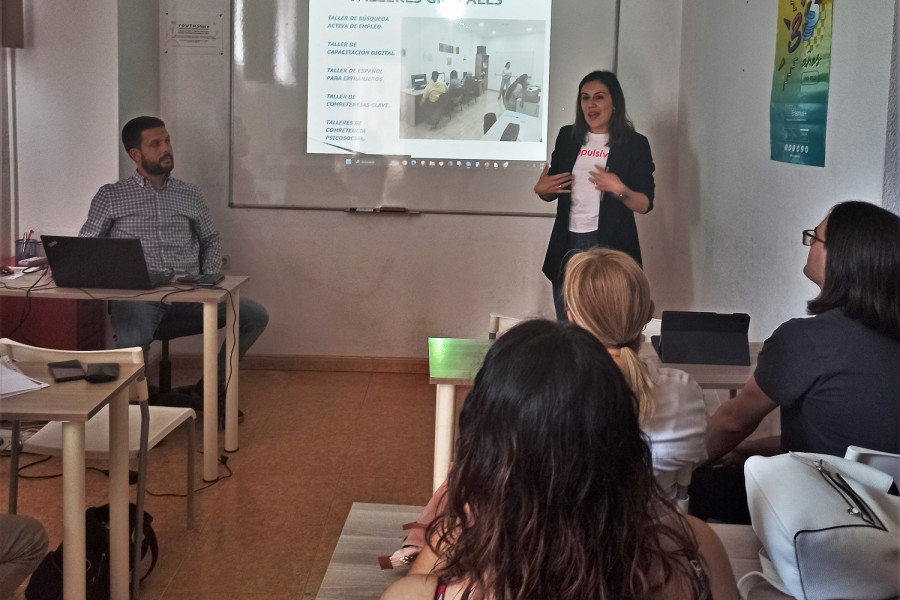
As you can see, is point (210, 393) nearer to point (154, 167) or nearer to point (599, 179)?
point (154, 167)

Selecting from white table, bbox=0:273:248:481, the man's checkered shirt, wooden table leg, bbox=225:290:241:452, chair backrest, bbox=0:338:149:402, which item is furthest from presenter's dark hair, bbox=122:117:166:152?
chair backrest, bbox=0:338:149:402

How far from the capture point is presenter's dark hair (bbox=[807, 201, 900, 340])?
1928mm

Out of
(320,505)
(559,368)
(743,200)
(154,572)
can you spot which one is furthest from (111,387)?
(743,200)

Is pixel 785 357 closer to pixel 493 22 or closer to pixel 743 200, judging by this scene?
pixel 743 200

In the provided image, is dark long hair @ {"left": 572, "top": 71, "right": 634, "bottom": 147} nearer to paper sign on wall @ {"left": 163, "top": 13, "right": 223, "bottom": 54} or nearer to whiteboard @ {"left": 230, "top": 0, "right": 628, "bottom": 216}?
whiteboard @ {"left": 230, "top": 0, "right": 628, "bottom": 216}

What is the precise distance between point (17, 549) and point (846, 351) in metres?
1.83

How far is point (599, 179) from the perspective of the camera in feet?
14.0

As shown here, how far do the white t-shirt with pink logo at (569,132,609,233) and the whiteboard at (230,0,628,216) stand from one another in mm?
629

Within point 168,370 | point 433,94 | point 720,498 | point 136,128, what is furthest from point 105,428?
point 433,94

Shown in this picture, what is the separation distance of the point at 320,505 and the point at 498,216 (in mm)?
2250

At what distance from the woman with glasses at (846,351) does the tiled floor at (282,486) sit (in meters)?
1.50

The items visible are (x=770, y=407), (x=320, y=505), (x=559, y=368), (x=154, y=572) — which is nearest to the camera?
(x=559, y=368)

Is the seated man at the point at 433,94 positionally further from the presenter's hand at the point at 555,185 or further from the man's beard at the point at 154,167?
the man's beard at the point at 154,167

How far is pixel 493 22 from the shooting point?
193 inches
